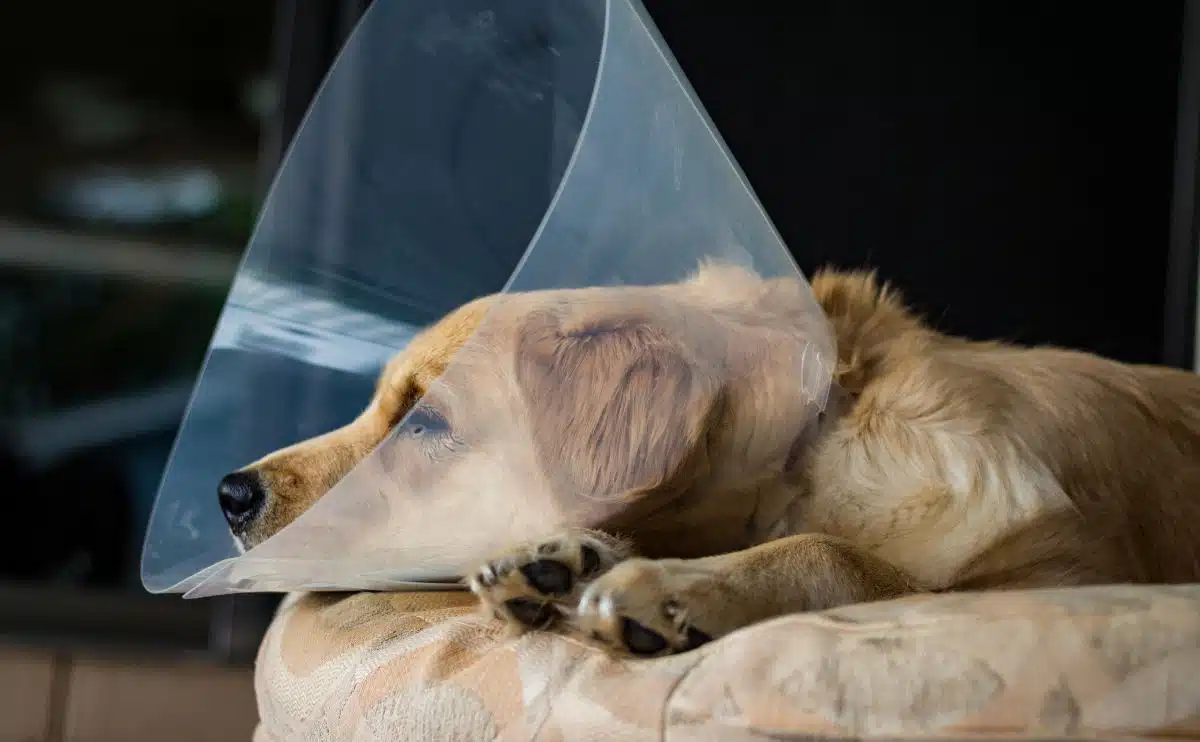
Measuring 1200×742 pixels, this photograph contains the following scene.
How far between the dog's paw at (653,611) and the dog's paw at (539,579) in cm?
5

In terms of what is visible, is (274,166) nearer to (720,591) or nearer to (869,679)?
(720,591)

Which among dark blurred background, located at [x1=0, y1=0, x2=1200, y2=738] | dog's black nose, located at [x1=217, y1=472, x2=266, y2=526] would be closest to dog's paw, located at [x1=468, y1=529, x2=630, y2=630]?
dog's black nose, located at [x1=217, y1=472, x2=266, y2=526]

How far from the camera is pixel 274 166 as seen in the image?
8.66 feet

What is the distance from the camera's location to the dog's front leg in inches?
33.0

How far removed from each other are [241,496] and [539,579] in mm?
554

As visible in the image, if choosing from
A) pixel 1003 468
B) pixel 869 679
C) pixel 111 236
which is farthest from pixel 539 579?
pixel 111 236

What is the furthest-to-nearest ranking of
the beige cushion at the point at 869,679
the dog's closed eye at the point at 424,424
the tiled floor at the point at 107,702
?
1. the tiled floor at the point at 107,702
2. the dog's closed eye at the point at 424,424
3. the beige cushion at the point at 869,679

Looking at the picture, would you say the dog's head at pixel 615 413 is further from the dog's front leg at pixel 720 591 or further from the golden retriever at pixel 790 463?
the dog's front leg at pixel 720 591

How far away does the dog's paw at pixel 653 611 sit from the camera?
0.83 m

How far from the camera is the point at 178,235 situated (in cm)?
267

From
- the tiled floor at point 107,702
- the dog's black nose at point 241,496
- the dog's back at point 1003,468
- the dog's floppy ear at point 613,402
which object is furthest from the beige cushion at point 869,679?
the tiled floor at point 107,702

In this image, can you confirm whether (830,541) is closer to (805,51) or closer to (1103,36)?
(805,51)

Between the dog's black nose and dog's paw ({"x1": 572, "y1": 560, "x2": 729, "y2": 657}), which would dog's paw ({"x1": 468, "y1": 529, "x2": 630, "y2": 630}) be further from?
the dog's black nose

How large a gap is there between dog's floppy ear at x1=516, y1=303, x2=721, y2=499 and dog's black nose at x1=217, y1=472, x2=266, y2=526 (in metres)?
0.41
